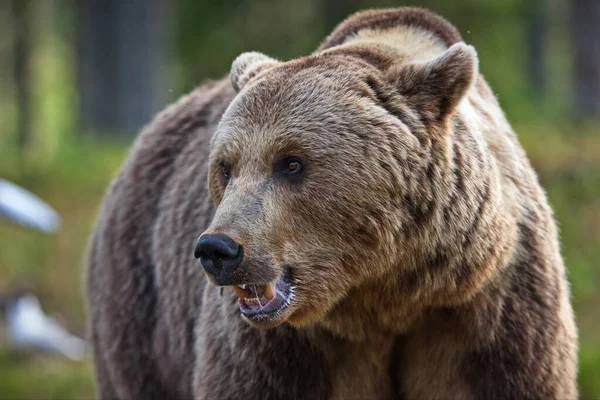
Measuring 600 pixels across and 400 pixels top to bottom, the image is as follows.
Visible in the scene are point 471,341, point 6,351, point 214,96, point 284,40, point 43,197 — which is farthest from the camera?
point 284,40

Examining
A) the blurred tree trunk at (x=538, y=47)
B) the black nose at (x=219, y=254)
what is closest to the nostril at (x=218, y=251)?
the black nose at (x=219, y=254)

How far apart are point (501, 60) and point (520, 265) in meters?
18.5

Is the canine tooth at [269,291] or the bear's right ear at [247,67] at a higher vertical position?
the bear's right ear at [247,67]

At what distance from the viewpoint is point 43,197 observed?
43.9 ft

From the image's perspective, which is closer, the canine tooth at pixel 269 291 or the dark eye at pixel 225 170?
the canine tooth at pixel 269 291

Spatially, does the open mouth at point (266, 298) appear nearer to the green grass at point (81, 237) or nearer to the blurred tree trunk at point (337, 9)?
the green grass at point (81, 237)

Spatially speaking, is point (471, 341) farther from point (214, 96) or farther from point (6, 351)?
point (6, 351)

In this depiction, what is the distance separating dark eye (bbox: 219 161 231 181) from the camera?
4523mm

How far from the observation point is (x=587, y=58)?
48.0 feet

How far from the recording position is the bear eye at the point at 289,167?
438 cm

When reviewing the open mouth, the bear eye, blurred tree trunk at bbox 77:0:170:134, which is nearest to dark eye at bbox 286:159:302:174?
the bear eye

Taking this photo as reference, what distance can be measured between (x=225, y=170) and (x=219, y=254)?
53 cm

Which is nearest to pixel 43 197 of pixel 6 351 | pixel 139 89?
pixel 6 351

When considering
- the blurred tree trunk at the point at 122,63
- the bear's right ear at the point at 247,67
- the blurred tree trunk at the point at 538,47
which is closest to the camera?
the bear's right ear at the point at 247,67
